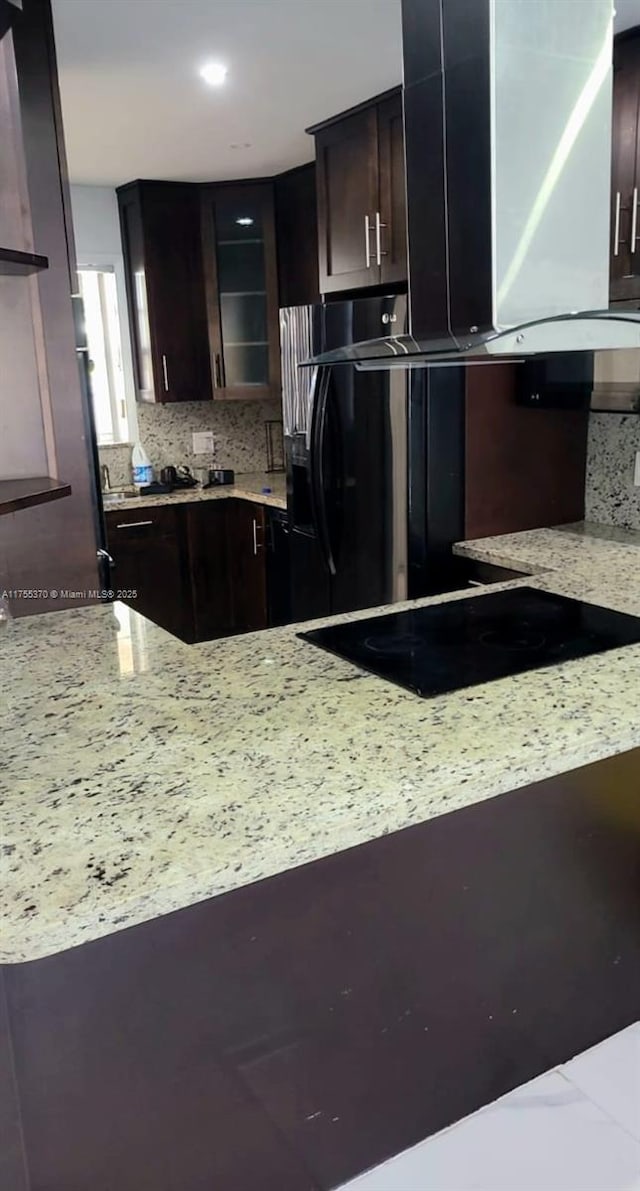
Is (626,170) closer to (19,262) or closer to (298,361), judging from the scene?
(298,361)

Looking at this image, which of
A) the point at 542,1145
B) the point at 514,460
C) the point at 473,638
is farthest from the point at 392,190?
the point at 542,1145

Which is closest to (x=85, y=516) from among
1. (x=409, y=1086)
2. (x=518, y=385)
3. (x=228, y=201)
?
(x=518, y=385)

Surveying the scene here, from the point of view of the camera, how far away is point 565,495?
3.01m

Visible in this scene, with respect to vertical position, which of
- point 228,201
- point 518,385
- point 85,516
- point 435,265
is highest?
point 228,201

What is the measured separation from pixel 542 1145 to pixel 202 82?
2802 millimetres

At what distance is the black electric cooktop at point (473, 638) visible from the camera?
1517 millimetres

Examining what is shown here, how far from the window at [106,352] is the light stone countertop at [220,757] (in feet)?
9.97

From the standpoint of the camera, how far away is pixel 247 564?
427 centimetres

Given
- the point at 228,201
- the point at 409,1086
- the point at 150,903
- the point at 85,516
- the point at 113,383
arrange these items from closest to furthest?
1. the point at 150,903
2. the point at 409,1086
3. the point at 85,516
4. the point at 228,201
5. the point at 113,383

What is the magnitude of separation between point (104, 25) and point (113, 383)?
2.45 metres

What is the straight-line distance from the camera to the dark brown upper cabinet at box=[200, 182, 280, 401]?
4117 millimetres

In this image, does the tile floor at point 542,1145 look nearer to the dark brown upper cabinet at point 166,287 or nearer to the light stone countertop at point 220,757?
the light stone countertop at point 220,757

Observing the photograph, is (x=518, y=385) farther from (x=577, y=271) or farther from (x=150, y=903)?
(x=150, y=903)

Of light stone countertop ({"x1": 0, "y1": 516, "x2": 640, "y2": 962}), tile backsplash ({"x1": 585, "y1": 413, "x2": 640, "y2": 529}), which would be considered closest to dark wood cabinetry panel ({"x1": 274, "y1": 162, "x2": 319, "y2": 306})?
tile backsplash ({"x1": 585, "y1": 413, "x2": 640, "y2": 529})
